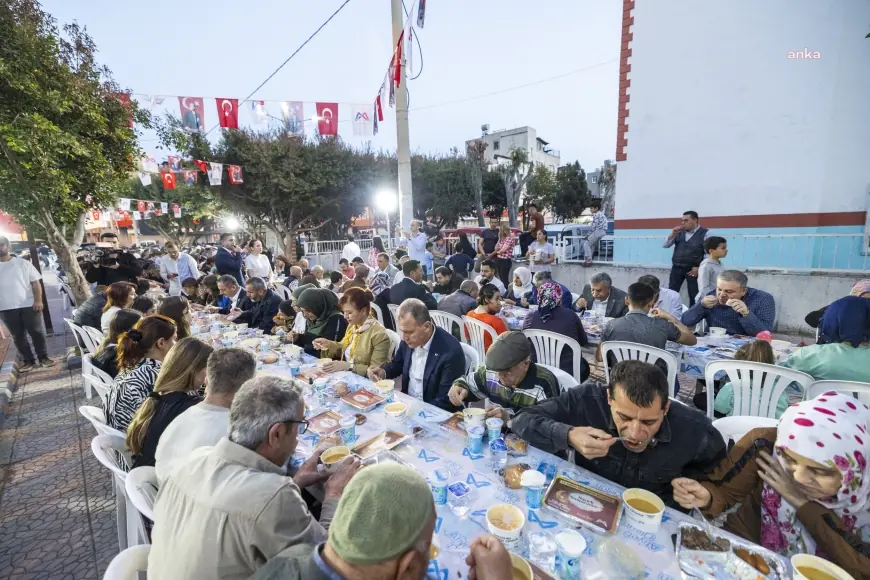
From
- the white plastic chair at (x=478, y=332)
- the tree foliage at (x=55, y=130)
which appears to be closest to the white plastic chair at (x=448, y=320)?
the white plastic chair at (x=478, y=332)

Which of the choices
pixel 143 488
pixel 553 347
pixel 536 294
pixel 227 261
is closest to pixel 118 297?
pixel 227 261

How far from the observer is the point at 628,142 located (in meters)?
10.6

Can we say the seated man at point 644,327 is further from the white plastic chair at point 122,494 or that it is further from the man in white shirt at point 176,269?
the man in white shirt at point 176,269

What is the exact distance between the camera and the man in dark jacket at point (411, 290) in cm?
605

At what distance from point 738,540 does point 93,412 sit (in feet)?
12.1

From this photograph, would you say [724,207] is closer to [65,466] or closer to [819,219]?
[819,219]

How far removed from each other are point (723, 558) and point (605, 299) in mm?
4237

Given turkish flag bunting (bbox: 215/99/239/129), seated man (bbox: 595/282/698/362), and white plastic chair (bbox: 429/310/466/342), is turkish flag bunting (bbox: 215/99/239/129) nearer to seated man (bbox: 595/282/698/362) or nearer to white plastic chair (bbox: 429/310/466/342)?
white plastic chair (bbox: 429/310/466/342)

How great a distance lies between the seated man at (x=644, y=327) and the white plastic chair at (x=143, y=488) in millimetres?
3747

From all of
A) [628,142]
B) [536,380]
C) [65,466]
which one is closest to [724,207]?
[628,142]

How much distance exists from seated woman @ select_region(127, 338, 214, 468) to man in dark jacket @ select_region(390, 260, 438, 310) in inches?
144

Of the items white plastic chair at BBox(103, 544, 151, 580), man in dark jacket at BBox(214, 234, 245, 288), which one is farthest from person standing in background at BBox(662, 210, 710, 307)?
man in dark jacket at BBox(214, 234, 245, 288)

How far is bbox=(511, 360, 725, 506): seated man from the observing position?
1832 millimetres

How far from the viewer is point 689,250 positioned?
7.37 m
